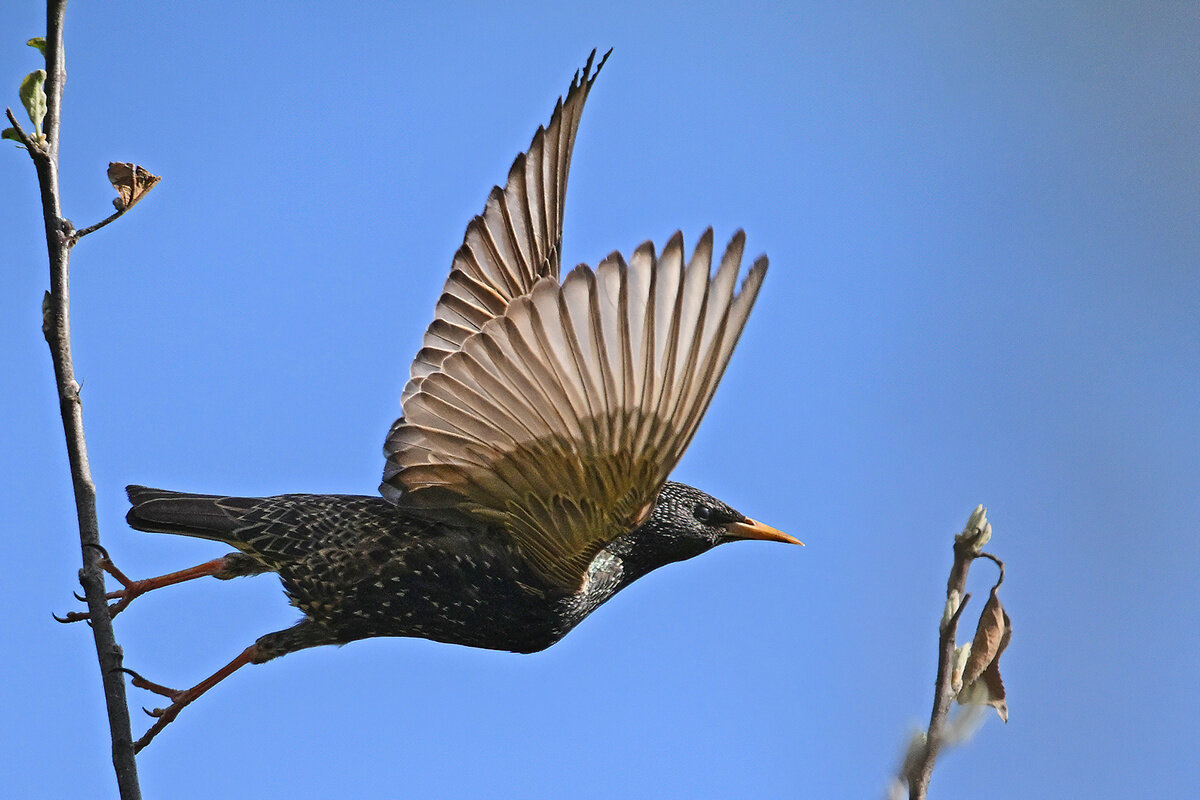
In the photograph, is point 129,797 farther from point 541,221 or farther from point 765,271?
point 541,221

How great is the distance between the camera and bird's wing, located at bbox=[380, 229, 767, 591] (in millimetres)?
2801

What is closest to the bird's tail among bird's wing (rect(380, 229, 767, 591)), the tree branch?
bird's wing (rect(380, 229, 767, 591))

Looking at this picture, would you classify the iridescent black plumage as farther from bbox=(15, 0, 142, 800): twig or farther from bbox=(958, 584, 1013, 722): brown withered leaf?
bbox=(958, 584, 1013, 722): brown withered leaf

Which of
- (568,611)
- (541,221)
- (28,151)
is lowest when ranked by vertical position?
(568,611)

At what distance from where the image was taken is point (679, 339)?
2.89 m

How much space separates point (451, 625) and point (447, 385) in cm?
87

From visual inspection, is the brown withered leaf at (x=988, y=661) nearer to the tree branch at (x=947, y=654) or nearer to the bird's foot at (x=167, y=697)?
the tree branch at (x=947, y=654)

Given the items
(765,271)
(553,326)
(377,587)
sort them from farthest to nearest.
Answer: (377,587), (553,326), (765,271)

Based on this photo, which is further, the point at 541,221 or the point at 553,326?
the point at 541,221

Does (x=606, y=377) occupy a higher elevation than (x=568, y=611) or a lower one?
higher

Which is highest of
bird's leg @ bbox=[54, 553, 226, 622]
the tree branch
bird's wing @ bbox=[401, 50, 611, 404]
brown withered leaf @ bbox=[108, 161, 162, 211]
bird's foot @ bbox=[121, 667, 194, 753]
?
bird's wing @ bbox=[401, 50, 611, 404]

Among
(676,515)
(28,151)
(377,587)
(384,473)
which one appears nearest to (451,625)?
(377,587)

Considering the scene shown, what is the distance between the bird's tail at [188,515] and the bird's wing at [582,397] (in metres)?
0.59

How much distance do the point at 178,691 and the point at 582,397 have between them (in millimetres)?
1630
